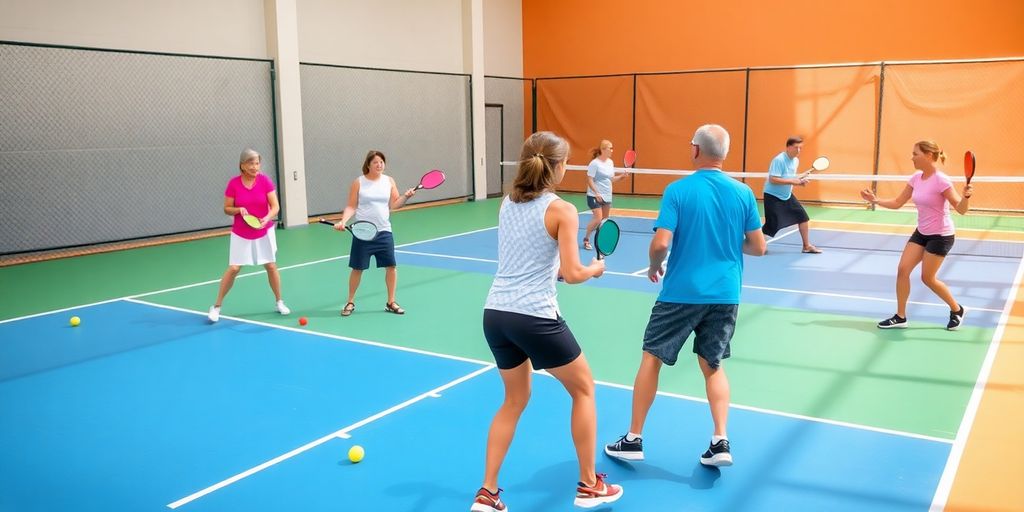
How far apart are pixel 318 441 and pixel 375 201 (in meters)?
3.71

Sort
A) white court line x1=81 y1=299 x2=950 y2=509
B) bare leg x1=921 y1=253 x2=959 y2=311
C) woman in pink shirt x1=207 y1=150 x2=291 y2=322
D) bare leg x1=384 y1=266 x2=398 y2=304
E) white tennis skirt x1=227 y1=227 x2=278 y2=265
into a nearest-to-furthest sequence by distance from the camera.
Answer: white court line x1=81 y1=299 x2=950 y2=509 < bare leg x1=921 y1=253 x2=959 y2=311 < woman in pink shirt x1=207 y1=150 x2=291 y2=322 < white tennis skirt x1=227 y1=227 x2=278 y2=265 < bare leg x1=384 y1=266 x2=398 y2=304

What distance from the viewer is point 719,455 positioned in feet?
14.9

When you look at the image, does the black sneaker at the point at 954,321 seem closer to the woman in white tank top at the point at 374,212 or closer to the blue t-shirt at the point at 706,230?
the blue t-shirt at the point at 706,230

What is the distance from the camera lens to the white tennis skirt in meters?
8.23

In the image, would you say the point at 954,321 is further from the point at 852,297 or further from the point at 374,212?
the point at 374,212

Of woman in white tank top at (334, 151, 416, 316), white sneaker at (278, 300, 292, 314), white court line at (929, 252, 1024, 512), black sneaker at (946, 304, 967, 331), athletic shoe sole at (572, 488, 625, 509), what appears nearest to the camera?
athletic shoe sole at (572, 488, 625, 509)

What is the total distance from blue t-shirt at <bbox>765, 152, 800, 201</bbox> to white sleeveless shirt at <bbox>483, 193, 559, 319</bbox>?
28.9ft

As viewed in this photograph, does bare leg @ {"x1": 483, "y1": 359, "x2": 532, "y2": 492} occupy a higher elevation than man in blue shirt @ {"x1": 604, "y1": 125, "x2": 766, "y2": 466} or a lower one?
lower

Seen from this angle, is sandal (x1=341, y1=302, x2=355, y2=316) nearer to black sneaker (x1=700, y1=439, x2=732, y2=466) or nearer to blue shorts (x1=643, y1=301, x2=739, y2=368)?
blue shorts (x1=643, y1=301, x2=739, y2=368)

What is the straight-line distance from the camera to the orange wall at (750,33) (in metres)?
17.1

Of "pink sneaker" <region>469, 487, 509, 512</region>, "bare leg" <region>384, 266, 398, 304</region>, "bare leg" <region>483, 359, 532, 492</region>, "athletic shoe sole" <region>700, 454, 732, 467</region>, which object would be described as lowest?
"athletic shoe sole" <region>700, 454, 732, 467</region>

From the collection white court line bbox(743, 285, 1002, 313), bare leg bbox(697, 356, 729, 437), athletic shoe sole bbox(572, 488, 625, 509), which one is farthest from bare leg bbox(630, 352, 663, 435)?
white court line bbox(743, 285, 1002, 313)

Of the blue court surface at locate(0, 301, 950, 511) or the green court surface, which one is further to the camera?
the green court surface

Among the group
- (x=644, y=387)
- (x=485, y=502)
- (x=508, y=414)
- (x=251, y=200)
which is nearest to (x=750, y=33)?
(x=251, y=200)
